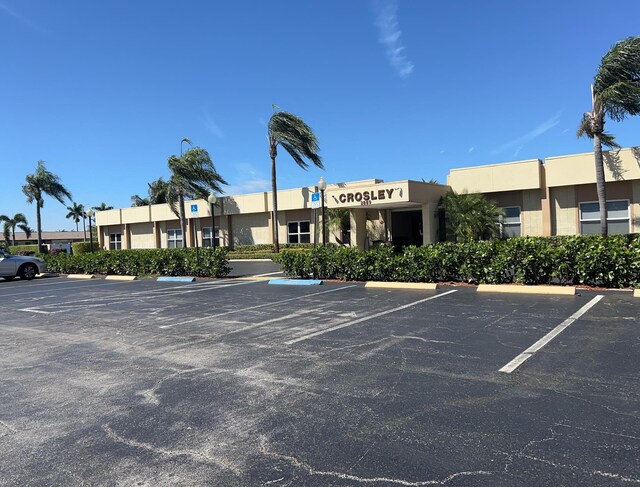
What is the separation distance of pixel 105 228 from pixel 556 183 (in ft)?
133

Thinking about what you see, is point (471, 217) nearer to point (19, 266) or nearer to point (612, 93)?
point (612, 93)

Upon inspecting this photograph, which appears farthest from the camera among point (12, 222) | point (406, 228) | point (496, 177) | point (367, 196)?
point (12, 222)

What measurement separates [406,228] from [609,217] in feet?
33.8

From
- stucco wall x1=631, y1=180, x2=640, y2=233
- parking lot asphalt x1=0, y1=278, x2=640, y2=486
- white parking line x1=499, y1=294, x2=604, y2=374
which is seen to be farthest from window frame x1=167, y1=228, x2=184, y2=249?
white parking line x1=499, y1=294, x2=604, y2=374

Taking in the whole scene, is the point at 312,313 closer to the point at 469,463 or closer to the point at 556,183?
the point at 469,463

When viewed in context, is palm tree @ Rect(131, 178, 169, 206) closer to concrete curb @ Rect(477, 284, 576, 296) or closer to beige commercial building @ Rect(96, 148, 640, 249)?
beige commercial building @ Rect(96, 148, 640, 249)

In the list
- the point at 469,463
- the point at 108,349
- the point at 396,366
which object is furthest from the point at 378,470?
the point at 108,349

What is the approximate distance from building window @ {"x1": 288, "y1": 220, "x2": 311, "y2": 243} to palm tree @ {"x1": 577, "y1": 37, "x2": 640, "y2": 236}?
17541 millimetres

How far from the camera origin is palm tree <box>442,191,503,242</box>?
76.0ft

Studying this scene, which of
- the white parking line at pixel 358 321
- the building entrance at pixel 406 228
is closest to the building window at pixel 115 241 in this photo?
the building entrance at pixel 406 228

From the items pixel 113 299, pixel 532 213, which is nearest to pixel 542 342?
pixel 113 299

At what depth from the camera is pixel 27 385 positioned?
5703 mm

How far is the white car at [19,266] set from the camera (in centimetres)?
2284

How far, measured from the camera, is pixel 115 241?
46438mm
